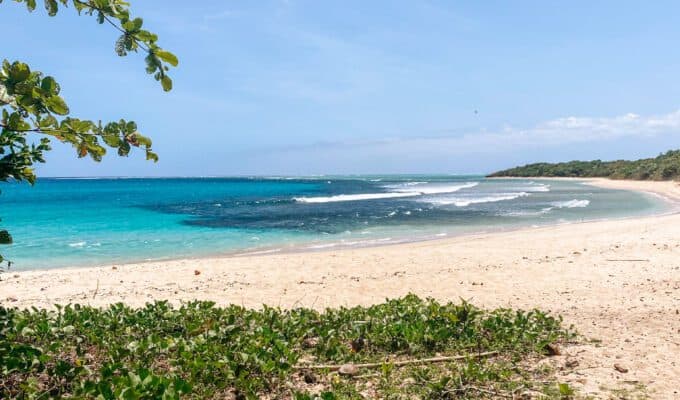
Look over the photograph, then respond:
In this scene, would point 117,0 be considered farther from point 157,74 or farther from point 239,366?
point 239,366

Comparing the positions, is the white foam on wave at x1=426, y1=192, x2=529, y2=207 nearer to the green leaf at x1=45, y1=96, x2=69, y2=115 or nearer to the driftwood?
the driftwood

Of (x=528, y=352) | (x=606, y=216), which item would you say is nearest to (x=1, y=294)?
(x=528, y=352)

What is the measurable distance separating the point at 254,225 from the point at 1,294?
1637 centimetres

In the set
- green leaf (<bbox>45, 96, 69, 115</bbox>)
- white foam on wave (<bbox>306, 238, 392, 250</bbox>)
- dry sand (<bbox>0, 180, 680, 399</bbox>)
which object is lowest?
white foam on wave (<bbox>306, 238, 392, 250</bbox>)

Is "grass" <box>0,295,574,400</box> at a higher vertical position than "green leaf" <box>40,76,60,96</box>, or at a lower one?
lower

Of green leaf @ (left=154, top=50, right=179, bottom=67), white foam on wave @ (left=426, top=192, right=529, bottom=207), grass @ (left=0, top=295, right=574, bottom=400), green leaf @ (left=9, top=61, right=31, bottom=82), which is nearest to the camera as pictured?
green leaf @ (left=9, top=61, right=31, bottom=82)

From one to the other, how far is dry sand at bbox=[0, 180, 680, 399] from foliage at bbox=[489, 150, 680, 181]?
53208 millimetres

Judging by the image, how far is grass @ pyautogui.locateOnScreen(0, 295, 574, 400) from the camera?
350 cm

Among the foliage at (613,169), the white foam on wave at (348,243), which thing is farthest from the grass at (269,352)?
the foliage at (613,169)

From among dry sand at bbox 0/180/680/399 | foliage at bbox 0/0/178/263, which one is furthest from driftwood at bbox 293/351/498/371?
foliage at bbox 0/0/178/263

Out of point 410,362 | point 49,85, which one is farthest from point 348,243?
point 49,85

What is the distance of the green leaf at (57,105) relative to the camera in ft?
5.93

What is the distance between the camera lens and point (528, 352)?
495 centimetres

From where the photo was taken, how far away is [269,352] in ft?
14.4
